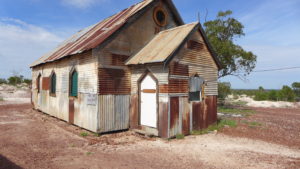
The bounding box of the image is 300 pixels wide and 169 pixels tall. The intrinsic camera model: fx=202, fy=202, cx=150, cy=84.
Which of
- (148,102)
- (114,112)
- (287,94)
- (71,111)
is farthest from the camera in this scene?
(287,94)

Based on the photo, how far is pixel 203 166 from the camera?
674 cm

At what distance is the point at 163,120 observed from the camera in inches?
401

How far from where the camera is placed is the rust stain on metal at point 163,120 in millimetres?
10099

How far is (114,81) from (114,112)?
5.74 ft

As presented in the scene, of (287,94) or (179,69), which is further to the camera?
(287,94)

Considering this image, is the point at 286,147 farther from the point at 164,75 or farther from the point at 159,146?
the point at 164,75

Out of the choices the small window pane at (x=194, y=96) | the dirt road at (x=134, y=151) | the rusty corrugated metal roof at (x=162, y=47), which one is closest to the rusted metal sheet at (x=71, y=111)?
the dirt road at (x=134, y=151)

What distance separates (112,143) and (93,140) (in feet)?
3.43

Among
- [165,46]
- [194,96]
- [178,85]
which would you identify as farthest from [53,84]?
[194,96]

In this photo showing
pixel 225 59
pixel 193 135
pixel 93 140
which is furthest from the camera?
pixel 225 59

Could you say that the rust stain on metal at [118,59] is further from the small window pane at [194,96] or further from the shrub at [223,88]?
the shrub at [223,88]

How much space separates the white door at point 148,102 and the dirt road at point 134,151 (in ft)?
3.22

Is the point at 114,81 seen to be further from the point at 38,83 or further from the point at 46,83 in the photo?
the point at 38,83

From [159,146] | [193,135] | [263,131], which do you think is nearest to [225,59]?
[263,131]
